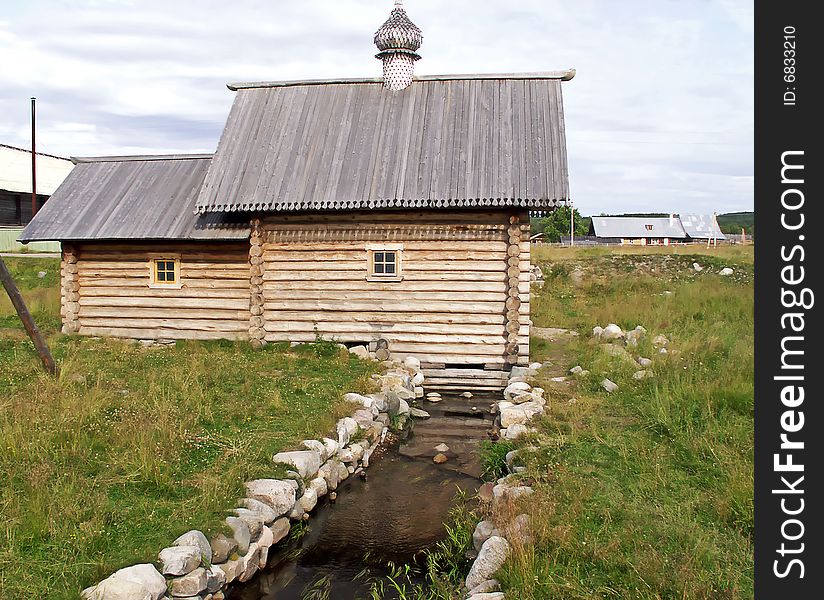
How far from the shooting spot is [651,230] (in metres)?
79.9

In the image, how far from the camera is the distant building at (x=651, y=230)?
78.6 meters

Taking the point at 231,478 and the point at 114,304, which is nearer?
the point at 231,478

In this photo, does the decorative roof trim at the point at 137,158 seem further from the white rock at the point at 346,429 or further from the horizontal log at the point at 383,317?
the white rock at the point at 346,429

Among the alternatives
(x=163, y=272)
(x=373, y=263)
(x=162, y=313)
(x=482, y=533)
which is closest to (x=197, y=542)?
(x=482, y=533)

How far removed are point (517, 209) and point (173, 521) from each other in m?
9.90

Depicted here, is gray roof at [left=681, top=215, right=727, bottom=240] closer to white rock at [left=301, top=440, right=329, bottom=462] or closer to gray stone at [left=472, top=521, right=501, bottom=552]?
white rock at [left=301, top=440, right=329, bottom=462]

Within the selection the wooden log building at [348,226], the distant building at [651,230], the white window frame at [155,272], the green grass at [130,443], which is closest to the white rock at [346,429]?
the green grass at [130,443]

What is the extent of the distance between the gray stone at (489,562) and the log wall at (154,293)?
35.6ft

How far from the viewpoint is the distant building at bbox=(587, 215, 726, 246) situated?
258 ft

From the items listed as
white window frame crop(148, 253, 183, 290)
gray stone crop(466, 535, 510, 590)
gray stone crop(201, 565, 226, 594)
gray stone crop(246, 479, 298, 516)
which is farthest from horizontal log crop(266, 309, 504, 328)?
gray stone crop(201, 565, 226, 594)
